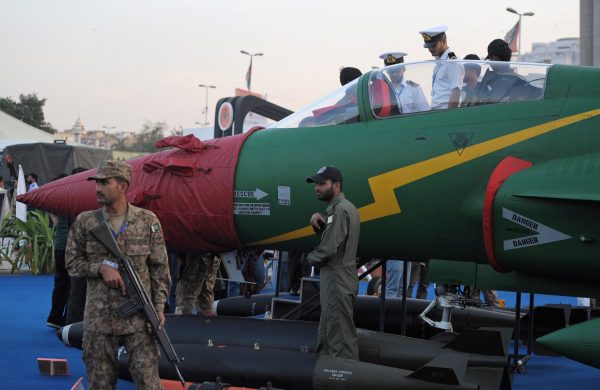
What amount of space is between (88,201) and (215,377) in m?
2.50

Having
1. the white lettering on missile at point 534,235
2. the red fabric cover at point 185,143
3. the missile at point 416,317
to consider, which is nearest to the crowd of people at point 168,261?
→ the red fabric cover at point 185,143

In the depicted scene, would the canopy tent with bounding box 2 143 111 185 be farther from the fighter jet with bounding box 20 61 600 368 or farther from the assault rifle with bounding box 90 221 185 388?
A: the assault rifle with bounding box 90 221 185 388

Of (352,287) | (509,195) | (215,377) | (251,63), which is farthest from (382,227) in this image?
(251,63)

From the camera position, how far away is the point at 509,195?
274 inches

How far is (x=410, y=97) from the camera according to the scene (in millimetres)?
8008

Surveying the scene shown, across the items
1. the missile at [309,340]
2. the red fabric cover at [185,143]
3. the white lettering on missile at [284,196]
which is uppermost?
the red fabric cover at [185,143]

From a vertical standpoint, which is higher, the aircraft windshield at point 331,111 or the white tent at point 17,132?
the white tent at point 17,132

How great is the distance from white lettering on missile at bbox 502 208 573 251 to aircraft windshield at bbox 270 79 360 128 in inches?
74.7

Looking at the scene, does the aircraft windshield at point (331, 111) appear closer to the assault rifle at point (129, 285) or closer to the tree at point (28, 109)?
the assault rifle at point (129, 285)

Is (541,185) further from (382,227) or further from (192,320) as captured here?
(192,320)

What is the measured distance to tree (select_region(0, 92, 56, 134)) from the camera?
8238cm

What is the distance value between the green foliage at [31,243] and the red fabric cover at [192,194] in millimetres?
10493

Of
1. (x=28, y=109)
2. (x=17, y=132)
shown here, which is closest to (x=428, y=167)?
(x=17, y=132)

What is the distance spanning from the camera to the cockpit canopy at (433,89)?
766 cm
